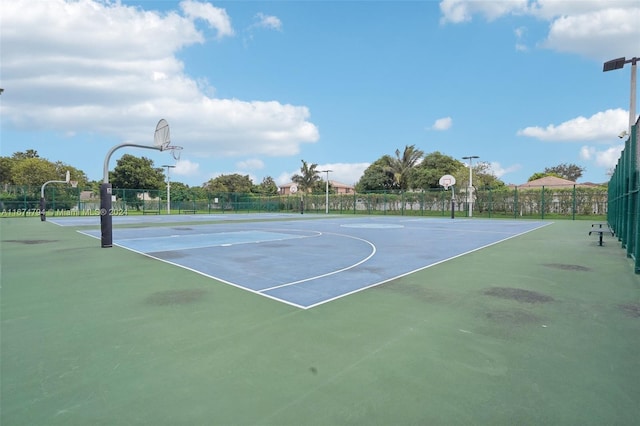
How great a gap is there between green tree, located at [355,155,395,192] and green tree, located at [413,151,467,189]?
4.25 m

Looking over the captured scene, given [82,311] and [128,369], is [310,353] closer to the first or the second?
[128,369]

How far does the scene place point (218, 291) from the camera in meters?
5.60

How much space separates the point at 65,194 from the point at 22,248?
27.8m

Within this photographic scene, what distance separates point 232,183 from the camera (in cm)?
6762

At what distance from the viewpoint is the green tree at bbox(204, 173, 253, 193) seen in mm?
67000

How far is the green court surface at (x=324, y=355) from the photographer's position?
2479 millimetres

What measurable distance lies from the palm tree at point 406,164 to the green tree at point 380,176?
1234 millimetres

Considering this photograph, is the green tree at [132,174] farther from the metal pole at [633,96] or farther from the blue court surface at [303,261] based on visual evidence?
the metal pole at [633,96]

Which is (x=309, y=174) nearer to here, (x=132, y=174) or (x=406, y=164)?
(x=406, y=164)


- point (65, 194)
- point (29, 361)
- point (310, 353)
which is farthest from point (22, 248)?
point (65, 194)

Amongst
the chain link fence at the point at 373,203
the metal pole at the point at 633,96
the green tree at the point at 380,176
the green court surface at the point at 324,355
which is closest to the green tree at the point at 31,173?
the chain link fence at the point at 373,203

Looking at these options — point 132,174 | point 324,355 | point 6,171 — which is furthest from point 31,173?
point 324,355

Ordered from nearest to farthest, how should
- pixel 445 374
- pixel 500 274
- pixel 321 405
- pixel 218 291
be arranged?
1. pixel 321 405
2. pixel 445 374
3. pixel 218 291
4. pixel 500 274

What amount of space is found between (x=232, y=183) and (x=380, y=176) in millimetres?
28991
